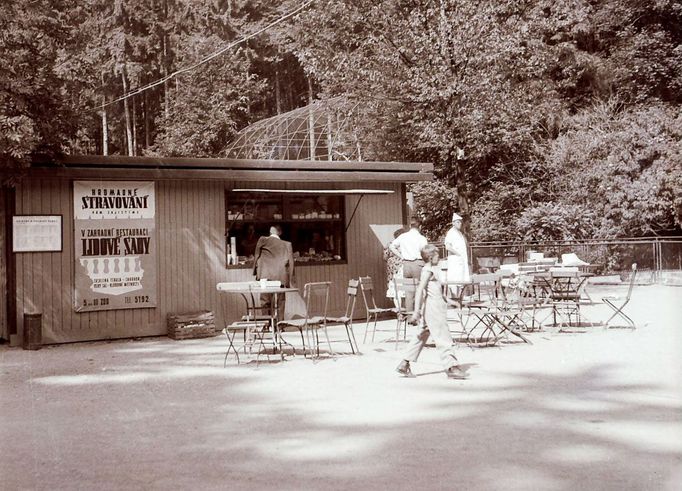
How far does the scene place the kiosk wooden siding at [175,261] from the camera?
12539 mm

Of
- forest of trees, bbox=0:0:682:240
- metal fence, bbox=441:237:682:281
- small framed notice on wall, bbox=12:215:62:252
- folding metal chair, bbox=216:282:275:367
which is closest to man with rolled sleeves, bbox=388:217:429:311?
folding metal chair, bbox=216:282:275:367

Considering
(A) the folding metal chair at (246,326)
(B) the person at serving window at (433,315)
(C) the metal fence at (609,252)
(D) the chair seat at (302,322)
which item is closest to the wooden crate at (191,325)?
(A) the folding metal chair at (246,326)

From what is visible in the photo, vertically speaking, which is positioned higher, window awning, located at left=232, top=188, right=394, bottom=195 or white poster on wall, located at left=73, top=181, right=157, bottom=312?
window awning, located at left=232, top=188, right=394, bottom=195

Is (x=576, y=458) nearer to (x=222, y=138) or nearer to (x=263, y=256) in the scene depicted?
(x=263, y=256)

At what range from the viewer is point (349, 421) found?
22.0 feet

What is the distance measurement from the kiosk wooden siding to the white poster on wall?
0.13 metres

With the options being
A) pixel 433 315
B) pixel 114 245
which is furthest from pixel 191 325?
pixel 433 315

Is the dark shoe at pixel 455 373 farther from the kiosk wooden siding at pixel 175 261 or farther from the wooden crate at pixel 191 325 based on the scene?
the kiosk wooden siding at pixel 175 261

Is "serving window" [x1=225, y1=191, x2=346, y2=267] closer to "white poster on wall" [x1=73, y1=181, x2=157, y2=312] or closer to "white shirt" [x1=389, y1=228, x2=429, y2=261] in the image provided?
"white poster on wall" [x1=73, y1=181, x2=157, y2=312]

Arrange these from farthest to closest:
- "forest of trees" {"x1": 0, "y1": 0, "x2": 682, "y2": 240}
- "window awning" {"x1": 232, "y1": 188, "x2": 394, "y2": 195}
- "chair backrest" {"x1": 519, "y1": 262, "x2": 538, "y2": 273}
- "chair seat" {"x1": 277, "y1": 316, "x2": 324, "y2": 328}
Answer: "chair backrest" {"x1": 519, "y1": 262, "x2": 538, "y2": 273} < "forest of trees" {"x1": 0, "y1": 0, "x2": 682, "y2": 240} < "window awning" {"x1": 232, "y1": 188, "x2": 394, "y2": 195} < "chair seat" {"x1": 277, "y1": 316, "x2": 324, "y2": 328}

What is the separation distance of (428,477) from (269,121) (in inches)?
1098

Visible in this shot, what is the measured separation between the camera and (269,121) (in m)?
31.9

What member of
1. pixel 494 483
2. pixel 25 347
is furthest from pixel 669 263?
pixel 494 483

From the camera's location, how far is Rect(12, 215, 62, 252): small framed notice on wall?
12.4 meters
